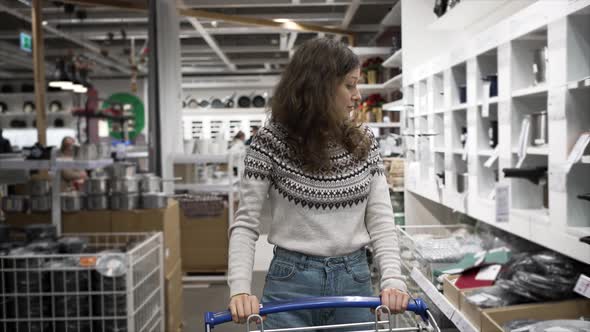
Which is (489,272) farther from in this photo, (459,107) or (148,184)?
(148,184)

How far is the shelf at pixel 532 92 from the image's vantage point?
2.25 metres

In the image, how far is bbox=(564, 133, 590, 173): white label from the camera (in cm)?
194

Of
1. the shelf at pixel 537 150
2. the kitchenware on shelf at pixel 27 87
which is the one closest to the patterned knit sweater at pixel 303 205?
the shelf at pixel 537 150

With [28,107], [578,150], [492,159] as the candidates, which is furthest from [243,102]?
[578,150]

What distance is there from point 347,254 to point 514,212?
4.01ft

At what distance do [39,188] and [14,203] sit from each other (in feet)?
0.61

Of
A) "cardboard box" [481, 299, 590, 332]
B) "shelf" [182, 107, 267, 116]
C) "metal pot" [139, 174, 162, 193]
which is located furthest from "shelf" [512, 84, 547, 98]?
"shelf" [182, 107, 267, 116]

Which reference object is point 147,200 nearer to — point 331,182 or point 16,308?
point 16,308

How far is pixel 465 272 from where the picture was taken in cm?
264

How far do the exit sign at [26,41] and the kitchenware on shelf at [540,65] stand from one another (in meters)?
5.19

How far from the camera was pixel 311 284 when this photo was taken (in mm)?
1561

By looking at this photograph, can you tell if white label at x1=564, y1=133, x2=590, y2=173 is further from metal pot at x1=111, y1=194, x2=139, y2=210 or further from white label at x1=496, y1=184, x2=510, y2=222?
metal pot at x1=111, y1=194, x2=139, y2=210

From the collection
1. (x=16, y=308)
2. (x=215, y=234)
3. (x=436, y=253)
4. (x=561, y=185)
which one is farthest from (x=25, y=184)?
(x=561, y=185)

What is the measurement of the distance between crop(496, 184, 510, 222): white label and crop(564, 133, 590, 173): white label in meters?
0.47
